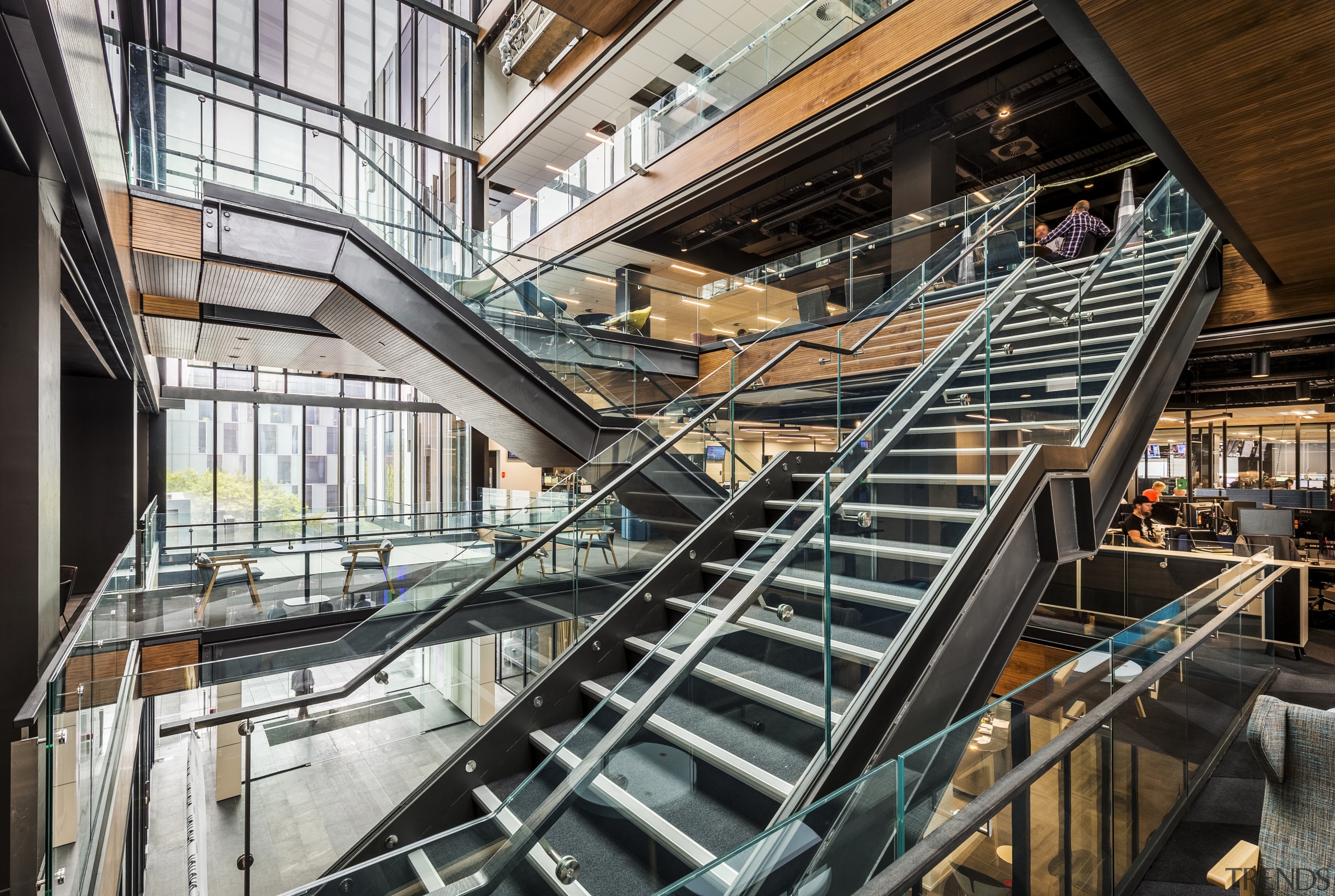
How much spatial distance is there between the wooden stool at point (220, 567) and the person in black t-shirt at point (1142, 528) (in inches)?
460

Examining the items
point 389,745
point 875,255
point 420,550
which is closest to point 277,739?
point 389,745

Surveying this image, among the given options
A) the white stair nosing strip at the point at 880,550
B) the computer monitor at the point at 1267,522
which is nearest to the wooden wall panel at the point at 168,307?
the white stair nosing strip at the point at 880,550

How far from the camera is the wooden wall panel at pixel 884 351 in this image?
5625 millimetres

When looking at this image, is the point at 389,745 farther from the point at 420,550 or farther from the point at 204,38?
the point at 204,38

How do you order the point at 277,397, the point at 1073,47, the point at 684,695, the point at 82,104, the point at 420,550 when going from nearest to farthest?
the point at 82,104 → the point at 1073,47 → the point at 684,695 → the point at 420,550 → the point at 277,397

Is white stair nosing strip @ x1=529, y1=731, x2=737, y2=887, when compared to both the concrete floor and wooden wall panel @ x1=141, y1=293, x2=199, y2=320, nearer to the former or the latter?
the concrete floor

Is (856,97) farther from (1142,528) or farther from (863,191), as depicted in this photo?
(1142,528)

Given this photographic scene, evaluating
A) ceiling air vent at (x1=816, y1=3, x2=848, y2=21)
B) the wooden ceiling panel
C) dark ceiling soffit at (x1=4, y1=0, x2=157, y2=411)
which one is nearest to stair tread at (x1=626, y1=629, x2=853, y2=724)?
dark ceiling soffit at (x1=4, y1=0, x2=157, y2=411)

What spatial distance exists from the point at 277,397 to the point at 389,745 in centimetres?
1127

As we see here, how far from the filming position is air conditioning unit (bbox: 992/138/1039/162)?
10.1 metres

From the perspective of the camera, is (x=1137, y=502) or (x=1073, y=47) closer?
(x=1073, y=47)

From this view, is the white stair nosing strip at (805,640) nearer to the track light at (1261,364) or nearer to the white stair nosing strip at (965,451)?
the white stair nosing strip at (965,451)

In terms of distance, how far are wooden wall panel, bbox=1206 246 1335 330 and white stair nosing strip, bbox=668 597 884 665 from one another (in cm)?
602

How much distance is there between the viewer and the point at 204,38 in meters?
11.9
